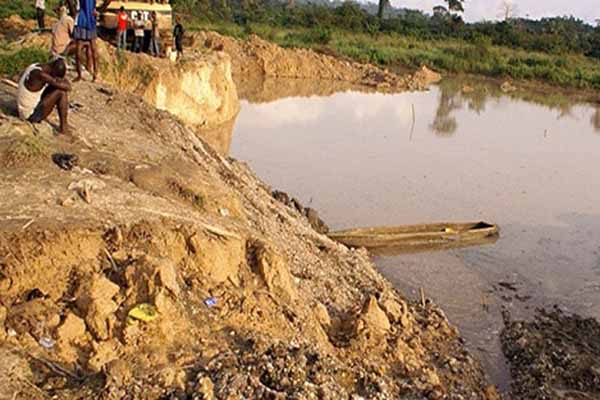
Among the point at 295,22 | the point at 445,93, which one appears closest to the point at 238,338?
the point at 445,93

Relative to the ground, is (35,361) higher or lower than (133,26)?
Answer: lower

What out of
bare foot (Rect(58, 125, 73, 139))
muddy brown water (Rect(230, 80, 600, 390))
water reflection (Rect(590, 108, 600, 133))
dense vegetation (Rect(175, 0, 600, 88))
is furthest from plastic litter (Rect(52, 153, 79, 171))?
dense vegetation (Rect(175, 0, 600, 88))

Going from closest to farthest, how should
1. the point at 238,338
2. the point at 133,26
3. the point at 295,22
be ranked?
the point at 238,338
the point at 133,26
the point at 295,22

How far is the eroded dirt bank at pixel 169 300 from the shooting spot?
169 inches

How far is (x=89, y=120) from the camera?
28.3ft

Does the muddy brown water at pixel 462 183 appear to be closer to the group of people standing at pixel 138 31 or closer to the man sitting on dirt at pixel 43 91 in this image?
the group of people standing at pixel 138 31

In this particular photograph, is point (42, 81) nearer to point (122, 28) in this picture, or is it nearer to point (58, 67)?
point (58, 67)

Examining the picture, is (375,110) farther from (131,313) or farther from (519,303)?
(131,313)

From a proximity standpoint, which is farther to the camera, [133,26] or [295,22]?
[295,22]

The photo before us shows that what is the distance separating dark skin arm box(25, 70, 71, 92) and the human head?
46mm

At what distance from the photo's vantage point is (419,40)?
4841 centimetres

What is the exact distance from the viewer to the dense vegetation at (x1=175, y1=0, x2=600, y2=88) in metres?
40.1

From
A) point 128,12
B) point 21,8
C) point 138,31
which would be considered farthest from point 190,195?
point 21,8

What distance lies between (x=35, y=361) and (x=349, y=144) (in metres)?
15.8
